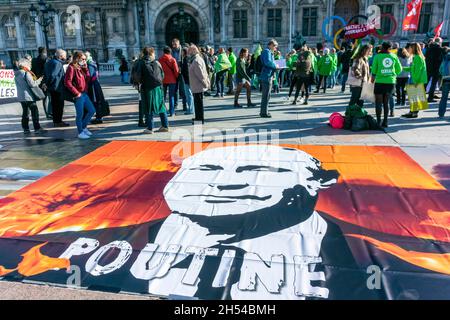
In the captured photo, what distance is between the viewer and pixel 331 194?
16.1 feet

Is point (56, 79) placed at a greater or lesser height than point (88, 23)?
lesser

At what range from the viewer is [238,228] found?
158 inches

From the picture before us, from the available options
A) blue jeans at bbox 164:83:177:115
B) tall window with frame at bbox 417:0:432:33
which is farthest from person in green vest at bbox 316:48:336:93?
tall window with frame at bbox 417:0:432:33

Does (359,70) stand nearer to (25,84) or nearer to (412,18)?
(412,18)

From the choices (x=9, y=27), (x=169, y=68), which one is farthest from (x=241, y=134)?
(x=9, y=27)

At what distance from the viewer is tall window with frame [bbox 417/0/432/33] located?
26217 mm

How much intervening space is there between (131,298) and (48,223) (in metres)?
1.88

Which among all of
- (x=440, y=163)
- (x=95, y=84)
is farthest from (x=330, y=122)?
(x=95, y=84)

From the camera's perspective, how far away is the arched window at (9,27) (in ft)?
111

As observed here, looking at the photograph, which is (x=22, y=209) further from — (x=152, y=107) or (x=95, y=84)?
(x=95, y=84)

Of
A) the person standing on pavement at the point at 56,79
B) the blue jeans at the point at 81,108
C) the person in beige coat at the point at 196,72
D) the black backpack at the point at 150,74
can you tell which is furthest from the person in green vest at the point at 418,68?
the person standing on pavement at the point at 56,79

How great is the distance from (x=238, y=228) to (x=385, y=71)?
607 cm

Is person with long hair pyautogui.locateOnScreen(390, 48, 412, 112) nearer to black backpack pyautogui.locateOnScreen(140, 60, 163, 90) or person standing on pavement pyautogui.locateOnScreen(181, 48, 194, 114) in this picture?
person standing on pavement pyautogui.locateOnScreen(181, 48, 194, 114)

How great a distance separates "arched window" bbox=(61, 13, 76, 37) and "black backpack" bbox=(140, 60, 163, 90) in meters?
28.2
